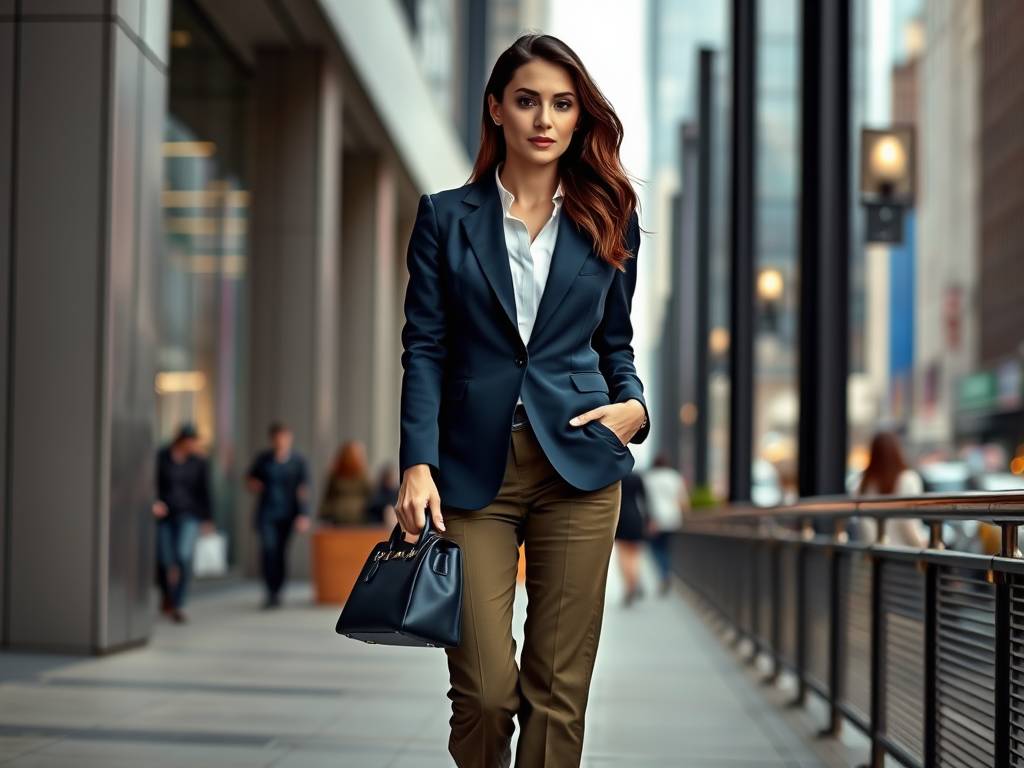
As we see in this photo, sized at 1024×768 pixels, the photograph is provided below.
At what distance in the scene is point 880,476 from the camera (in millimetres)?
8500

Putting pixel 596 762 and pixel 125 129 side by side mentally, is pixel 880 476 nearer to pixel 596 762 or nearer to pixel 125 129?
pixel 596 762

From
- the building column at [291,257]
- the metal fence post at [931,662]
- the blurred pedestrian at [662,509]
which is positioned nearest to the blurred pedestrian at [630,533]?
the blurred pedestrian at [662,509]

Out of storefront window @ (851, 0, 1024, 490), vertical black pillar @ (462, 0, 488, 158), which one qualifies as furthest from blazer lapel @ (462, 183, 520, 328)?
storefront window @ (851, 0, 1024, 490)

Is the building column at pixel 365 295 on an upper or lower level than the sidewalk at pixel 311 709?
upper

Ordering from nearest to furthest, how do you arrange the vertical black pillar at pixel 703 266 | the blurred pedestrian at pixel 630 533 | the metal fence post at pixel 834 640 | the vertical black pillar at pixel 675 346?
the metal fence post at pixel 834 640, the blurred pedestrian at pixel 630 533, the vertical black pillar at pixel 703 266, the vertical black pillar at pixel 675 346

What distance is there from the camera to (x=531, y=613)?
2996mm

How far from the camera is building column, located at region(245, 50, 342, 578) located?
15656 millimetres

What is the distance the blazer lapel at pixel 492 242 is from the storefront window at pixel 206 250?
11.3 meters

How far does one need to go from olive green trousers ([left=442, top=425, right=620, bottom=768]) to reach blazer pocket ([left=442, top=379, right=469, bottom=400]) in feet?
0.47

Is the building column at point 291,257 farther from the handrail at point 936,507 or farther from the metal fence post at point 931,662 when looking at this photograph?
the metal fence post at point 931,662

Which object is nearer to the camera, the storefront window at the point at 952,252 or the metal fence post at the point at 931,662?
the metal fence post at the point at 931,662

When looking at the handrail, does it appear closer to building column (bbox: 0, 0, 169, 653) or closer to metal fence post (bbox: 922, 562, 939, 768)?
metal fence post (bbox: 922, 562, 939, 768)

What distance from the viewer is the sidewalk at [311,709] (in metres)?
5.12

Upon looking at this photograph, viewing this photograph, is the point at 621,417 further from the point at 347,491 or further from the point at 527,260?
the point at 347,491
